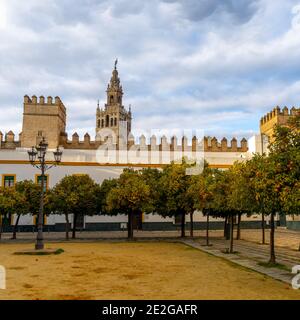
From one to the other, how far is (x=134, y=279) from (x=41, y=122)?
2840 cm

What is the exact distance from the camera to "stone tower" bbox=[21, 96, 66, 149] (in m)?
35.1

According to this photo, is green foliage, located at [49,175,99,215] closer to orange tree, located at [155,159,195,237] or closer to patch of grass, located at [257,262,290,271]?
orange tree, located at [155,159,195,237]

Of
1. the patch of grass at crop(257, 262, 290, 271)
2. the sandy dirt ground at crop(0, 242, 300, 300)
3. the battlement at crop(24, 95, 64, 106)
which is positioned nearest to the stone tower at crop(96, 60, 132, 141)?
the battlement at crop(24, 95, 64, 106)

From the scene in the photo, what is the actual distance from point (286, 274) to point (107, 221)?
1014 inches

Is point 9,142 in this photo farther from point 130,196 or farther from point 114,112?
point 114,112

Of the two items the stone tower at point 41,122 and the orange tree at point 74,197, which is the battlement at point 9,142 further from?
the orange tree at point 74,197

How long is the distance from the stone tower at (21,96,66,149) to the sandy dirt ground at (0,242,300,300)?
70.7 ft

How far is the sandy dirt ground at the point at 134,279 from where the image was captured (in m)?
8.11

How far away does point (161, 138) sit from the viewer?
3609cm

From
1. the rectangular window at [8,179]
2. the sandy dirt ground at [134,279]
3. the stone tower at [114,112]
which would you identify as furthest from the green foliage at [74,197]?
the stone tower at [114,112]

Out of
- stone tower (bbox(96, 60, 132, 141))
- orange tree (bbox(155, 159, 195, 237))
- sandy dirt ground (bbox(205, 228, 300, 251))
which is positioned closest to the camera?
sandy dirt ground (bbox(205, 228, 300, 251))

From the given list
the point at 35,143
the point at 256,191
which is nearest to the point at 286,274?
the point at 256,191

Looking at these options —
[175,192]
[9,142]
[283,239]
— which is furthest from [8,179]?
[283,239]

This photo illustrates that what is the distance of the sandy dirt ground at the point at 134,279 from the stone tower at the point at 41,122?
21549 mm
